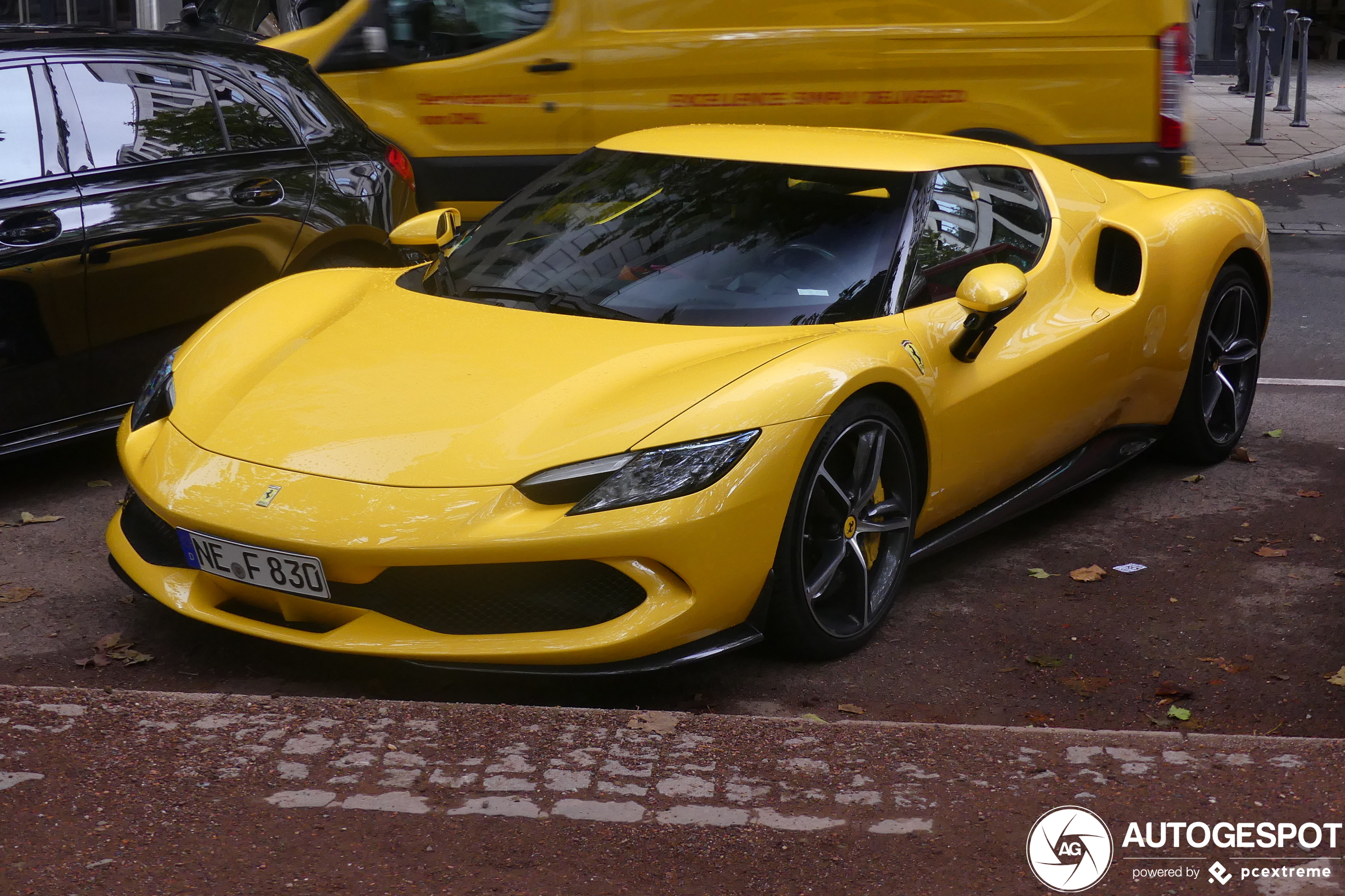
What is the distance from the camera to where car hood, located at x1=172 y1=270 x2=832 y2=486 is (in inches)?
139

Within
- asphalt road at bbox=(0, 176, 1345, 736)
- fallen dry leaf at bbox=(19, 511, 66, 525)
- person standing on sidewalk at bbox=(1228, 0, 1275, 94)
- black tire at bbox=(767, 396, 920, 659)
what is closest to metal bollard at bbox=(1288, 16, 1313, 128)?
person standing on sidewalk at bbox=(1228, 0, 1275, 94)

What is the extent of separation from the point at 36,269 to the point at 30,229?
5.4 inches

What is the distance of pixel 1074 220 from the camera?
16.5 ft

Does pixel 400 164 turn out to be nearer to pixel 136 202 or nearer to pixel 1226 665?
pixel 136 202

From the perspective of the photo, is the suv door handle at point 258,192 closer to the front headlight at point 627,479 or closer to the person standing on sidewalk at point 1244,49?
the front headlight at point 627,479

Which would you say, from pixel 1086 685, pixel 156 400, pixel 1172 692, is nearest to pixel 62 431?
pixel 156 400

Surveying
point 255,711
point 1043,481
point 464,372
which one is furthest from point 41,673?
point 1043,481

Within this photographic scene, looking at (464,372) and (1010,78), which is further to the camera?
(1010,78)

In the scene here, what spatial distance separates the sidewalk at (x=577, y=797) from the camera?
2.60 metres

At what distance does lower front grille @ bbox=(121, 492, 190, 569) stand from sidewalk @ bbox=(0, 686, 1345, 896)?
0.56 metres

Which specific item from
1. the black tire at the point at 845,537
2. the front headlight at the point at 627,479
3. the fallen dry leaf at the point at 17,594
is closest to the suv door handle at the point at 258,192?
the fallen dry leaf at the point at 17,594

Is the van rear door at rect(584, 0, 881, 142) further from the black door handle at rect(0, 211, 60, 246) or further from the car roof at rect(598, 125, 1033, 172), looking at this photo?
the black door handle at rect(0, 211, 60, 246)

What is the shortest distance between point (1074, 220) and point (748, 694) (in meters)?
2.21

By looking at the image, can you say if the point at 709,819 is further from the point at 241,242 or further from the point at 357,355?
the point at 241,242
